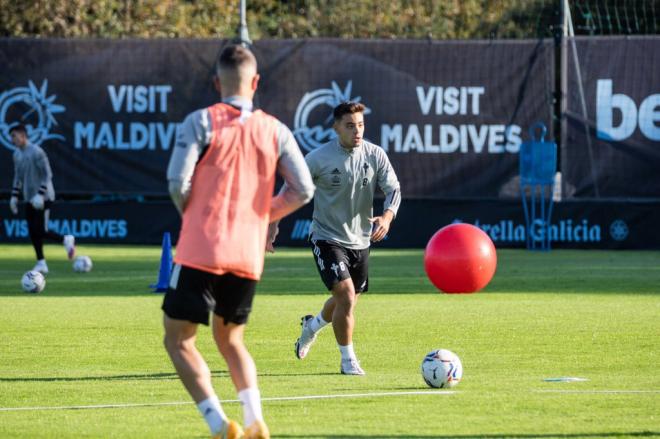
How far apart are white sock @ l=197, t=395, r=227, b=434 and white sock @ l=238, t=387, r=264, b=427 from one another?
0.12 metres

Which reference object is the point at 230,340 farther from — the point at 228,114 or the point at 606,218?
the point at 606,218

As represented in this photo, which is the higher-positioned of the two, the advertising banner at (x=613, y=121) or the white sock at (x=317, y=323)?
→ the white sock at (x=317, y=323)

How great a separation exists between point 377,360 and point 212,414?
4.63 meters

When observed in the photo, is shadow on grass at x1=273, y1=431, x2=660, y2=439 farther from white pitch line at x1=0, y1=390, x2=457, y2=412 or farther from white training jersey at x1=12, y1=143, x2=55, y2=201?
white training jersey at x1=12, y1=143, x2=55, y2=201

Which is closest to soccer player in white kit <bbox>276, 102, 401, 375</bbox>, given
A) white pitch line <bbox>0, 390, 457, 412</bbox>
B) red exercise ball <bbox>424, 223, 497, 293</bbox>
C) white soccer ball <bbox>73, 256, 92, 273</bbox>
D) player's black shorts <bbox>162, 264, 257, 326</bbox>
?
white pitch line <bbox>0, 390, 457, 412</bbox>

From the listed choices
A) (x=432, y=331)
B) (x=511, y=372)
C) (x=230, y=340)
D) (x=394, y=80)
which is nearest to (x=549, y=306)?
(x=432, y=331)

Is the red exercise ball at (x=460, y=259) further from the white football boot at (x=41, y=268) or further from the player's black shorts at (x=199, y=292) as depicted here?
the player's black shorts at (x=199, y=292)

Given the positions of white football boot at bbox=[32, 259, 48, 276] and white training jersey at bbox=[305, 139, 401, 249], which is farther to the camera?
white football boot at bbox=[32, 259, 48, 276]

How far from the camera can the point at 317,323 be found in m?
11.7

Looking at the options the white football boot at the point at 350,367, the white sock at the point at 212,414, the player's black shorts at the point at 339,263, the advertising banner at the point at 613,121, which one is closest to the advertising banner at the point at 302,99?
the advertising banner at the point at 613,121

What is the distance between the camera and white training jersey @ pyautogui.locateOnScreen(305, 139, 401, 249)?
1141 cm

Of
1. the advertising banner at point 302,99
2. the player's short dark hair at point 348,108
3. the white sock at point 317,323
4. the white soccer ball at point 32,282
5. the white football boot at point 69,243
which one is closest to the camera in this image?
the player's short dark hair at point 348,108

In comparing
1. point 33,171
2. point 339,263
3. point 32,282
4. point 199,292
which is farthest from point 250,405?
point 33,171

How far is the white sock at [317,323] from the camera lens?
1164 cm
